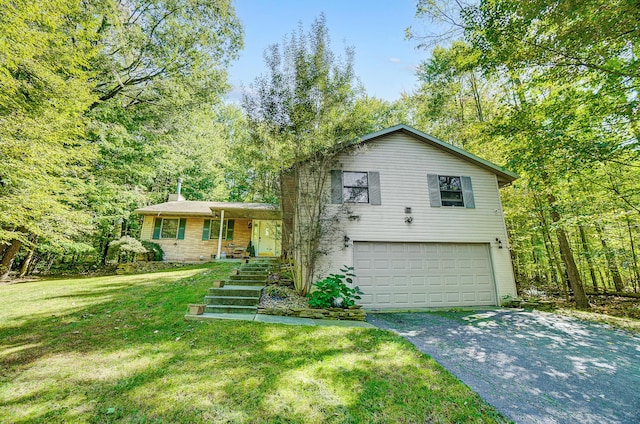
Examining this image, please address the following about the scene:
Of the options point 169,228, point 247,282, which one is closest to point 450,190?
point 247,282

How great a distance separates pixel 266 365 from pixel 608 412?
14.0ft

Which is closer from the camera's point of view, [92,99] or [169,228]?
[92,99]

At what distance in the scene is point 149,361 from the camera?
3.70m

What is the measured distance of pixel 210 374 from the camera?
134 inches

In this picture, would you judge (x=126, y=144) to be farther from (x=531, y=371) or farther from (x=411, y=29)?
(x=531, y=371)

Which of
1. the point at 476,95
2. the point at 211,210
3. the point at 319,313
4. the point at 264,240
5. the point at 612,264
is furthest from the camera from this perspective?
the point at 264,240

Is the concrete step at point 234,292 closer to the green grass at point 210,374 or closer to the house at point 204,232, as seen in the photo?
the green grass at point 210,374

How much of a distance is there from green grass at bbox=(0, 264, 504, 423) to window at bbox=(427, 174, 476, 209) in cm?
545

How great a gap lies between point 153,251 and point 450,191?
14.5 metres

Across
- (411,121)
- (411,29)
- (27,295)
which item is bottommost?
(27,295)

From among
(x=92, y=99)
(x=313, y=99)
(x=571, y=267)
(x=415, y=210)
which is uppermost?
(x=92, y=99)

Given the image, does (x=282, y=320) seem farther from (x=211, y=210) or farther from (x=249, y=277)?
(x=211, y=210)

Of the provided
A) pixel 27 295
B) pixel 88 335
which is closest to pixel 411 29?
pixel 88 335

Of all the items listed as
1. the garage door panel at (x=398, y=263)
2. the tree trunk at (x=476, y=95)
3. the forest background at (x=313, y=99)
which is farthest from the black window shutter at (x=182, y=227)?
the tree trunk at (x=476, y=95)
